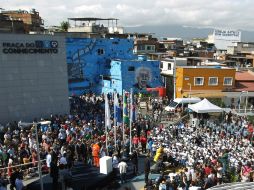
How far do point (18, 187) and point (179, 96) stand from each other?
29467mm

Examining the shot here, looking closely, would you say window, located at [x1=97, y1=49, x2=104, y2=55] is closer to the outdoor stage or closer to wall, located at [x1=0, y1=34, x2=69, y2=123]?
wall, located at [x1=0, y1=34, x2=69, y2=123]

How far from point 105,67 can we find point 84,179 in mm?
36675

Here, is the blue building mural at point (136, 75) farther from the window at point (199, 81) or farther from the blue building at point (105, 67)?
the window at point (199, 81)

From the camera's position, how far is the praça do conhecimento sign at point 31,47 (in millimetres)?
26872

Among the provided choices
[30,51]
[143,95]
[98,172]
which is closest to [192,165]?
[98,172]

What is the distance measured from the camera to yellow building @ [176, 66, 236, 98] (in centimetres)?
4234

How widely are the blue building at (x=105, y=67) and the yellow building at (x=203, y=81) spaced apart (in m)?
6.09

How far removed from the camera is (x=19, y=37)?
1078 inches

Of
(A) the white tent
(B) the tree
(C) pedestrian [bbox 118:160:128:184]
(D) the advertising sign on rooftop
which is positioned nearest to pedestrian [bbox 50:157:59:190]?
(C) pedestrian [bbox 118:160:128:184]

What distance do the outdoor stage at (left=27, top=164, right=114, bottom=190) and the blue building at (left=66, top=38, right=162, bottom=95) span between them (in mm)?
30661

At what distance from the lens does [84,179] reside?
15.9 meters

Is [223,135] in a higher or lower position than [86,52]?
lower

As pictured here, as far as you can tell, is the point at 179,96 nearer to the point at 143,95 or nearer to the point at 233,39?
the point at 143,95

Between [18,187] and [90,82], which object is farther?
[90,82]
